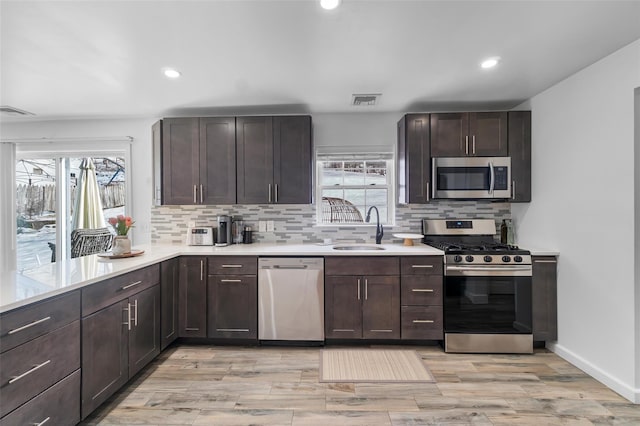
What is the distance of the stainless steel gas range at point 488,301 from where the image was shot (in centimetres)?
277

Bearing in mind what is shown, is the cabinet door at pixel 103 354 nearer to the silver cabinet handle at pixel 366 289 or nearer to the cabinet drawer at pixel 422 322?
the silver cabinet handle at pixel 366 289

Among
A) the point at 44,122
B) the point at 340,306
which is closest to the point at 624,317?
the point at 340,306

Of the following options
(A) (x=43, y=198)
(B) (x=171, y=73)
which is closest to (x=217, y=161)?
(B) (x=171, y=73)

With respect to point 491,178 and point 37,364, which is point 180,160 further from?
point 491,178

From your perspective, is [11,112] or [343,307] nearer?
[343,307]

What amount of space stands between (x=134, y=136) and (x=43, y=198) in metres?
1.39

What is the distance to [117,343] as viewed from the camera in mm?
2094

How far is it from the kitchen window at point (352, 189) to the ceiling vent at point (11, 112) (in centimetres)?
326

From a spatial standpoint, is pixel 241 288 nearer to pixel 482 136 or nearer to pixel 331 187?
pixel 331 187

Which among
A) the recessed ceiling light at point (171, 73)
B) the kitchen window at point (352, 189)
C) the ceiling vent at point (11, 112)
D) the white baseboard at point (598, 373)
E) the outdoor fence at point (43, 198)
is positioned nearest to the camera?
the white baseboard at point (598, 373)

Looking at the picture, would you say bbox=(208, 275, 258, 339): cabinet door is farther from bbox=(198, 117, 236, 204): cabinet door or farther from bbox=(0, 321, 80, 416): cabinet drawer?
bbox=(0, 321, 80, 416): cabinet drawer

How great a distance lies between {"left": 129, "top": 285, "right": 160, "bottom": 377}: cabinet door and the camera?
2275 mm

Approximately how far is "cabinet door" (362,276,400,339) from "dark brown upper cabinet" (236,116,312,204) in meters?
1.09

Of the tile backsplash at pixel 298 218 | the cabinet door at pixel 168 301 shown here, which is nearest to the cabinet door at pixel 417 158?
the tile backsplash at pixel 298 218
